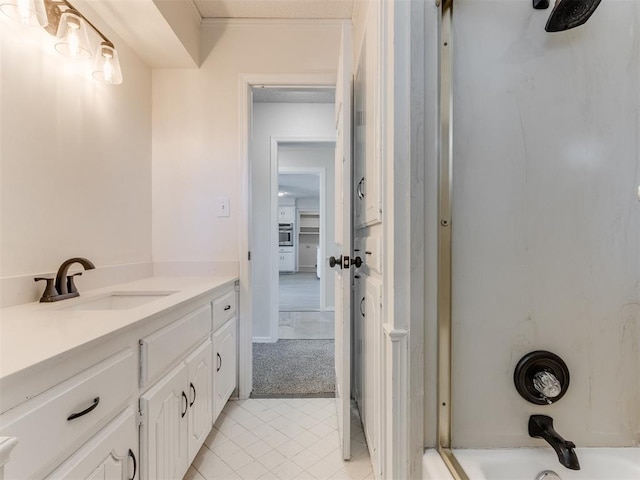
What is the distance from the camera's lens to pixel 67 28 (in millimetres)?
1172

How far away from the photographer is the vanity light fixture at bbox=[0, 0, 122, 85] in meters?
0.97

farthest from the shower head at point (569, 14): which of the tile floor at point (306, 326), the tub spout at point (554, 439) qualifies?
the tile floor at point (306, 326)

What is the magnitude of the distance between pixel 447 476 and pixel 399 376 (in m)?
0.24

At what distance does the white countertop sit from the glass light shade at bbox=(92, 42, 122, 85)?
985 mm

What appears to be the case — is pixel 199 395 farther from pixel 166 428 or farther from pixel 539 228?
pixel 539 228

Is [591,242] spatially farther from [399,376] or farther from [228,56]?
[228,56]

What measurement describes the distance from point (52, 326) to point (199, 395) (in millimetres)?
710

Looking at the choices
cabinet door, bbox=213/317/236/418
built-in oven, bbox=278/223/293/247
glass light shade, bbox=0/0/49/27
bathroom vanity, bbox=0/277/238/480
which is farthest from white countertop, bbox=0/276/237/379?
built-in oven, bbox=278/223/293/247

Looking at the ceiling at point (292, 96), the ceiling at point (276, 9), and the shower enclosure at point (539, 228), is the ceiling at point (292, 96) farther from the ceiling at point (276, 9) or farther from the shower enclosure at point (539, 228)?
the shower enclosure at point (539, 228)

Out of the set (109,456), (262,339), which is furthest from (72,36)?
(262,339)

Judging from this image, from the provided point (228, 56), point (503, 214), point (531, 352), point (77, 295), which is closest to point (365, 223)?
point (503, 214)

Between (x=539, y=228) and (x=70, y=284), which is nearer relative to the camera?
(x=539, y=228)

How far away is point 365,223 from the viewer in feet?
4.29

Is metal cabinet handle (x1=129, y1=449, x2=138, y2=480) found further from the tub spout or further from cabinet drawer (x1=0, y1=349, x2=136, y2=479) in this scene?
the tub spout
